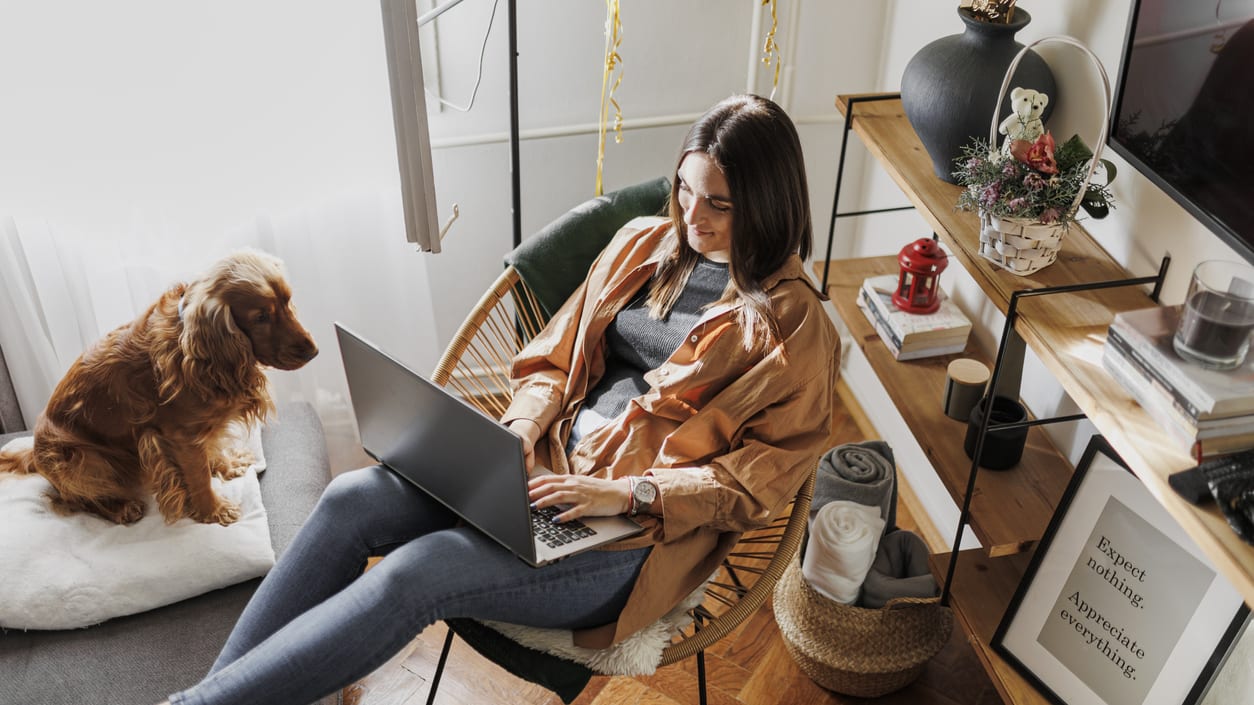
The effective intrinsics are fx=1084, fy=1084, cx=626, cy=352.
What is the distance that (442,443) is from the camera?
1.49m

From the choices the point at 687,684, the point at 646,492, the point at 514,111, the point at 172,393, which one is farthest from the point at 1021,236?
the point at 172,393

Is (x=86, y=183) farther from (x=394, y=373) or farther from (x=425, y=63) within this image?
(x=394, y=373)

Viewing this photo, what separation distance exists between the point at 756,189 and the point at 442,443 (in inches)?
23.3

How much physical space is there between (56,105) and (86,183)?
0.16m

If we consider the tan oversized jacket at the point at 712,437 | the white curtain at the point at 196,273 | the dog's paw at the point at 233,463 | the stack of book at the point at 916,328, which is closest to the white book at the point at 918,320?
the stack of book at the point at 916,328

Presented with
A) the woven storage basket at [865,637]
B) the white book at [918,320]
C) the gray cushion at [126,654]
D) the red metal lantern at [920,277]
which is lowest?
the woven storage basket at [865,637]

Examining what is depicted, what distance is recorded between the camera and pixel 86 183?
6.72ft

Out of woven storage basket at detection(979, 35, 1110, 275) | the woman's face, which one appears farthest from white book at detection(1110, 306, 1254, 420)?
the woman's face

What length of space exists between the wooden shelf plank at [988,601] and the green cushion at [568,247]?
2.62ft

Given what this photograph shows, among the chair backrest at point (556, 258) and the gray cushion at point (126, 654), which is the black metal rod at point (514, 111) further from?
the gray cushion at point (126, 654)

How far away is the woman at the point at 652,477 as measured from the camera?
58.2 inches

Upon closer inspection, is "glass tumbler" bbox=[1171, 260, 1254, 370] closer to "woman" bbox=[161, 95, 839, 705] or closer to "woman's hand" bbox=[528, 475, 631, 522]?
"woman" bbox=[161, 95, 839, 705]

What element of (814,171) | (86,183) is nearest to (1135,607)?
(814,171)

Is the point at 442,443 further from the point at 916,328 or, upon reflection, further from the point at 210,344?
the point at 916,328
